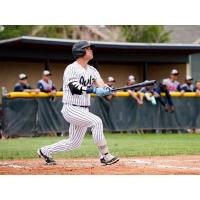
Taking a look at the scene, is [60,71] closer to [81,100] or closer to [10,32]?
[10,32]

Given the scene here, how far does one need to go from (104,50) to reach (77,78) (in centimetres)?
1111

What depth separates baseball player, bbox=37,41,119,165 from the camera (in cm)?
851

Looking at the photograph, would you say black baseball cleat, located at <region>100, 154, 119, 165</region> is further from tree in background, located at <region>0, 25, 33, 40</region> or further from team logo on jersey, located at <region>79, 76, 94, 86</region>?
tree in background, located at <region>0, 25, 33, 40</region>

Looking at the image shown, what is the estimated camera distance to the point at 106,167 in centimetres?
871

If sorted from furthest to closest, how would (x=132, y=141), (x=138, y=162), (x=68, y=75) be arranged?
(x=132, y=141) → (x=138, y=162) → (x=68, y=75)

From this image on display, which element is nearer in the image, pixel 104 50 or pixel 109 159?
pixel 109 159

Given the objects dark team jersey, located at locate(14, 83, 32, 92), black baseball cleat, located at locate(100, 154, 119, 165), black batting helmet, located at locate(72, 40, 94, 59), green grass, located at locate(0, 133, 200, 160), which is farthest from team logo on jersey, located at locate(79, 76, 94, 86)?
dark team jersey, located at locate(14, 83, 32, 92)


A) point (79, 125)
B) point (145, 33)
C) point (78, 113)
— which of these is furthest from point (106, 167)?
point (145, 33)

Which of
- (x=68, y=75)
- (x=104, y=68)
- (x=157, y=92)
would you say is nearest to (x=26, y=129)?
(x=157, y=92)

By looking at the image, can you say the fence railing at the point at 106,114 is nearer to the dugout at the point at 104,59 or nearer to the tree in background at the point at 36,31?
the dugout at the point at 104,59

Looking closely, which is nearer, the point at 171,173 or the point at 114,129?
the point at 171,173
